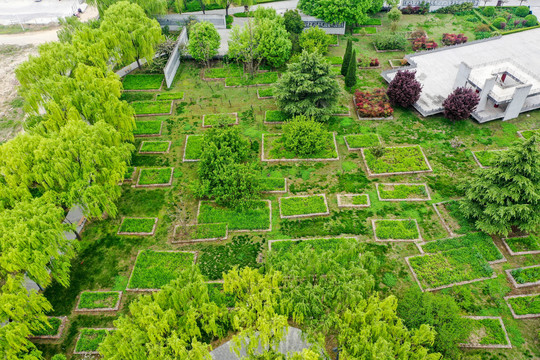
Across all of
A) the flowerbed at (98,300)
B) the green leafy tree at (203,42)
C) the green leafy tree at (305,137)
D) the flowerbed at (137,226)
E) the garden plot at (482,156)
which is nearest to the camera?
the flowerbed at (98,300)

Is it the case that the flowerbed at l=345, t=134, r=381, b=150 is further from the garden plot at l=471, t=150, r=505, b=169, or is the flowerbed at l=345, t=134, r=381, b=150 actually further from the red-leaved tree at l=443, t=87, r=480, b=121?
the garden plot at l=471, t=150, r=505, b=169

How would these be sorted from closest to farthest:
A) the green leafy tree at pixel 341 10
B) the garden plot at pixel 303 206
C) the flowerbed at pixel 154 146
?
the garden plot at pixel 303 206, the flowerbed at pixel 154 146, the green leafy tree at pixel 341 10

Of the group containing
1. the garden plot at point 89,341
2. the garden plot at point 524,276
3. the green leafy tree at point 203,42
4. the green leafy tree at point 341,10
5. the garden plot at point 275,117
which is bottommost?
the garden plot at point 89,341

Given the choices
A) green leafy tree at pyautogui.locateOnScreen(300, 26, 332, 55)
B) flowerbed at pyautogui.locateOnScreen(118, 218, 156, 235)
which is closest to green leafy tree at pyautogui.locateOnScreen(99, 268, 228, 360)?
flowerbed at pyautogui.locateOnScreen(118, 218, 156, 235)

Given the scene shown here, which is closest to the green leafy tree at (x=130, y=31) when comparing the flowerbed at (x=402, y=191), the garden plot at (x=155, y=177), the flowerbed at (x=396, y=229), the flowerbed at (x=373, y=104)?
the garden plot at (x=155, y=177)

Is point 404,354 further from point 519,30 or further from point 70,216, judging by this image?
point 519,30

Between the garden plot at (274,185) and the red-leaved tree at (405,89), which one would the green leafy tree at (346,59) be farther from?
the garden plot at (274,185)

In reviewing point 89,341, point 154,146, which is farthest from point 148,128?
point 89,341
